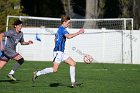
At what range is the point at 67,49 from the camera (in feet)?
99.5

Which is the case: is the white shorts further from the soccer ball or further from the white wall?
the white wall

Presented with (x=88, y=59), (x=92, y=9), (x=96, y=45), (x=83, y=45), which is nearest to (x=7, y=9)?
(x=92, y=9)

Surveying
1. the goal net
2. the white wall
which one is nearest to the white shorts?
Answer: the goal net

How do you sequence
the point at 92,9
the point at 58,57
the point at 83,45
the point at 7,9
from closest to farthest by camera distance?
the point at 58,57
the point at 83,45
the point at 7,9
the point at 92,9

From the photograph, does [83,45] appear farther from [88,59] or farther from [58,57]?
[58,57]

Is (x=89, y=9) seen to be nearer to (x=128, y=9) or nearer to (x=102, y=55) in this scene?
(x=128, y=9)

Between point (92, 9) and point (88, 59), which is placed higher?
point (92, 9)

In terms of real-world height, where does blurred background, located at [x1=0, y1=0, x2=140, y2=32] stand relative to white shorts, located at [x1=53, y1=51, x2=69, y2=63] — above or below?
above

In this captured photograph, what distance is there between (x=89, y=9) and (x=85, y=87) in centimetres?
2256

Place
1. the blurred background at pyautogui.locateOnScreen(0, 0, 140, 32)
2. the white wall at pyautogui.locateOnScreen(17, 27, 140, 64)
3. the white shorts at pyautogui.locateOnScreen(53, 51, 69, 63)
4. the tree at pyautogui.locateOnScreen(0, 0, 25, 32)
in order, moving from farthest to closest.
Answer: the blurred background at pyautogui.locateOnScreen(0, 0, 140, 32) → the tree at pyautogui.locateOnScreen(0, 0, 25, 32) → the white wall at pyautogui.locateOnScreen(17, 27, 140, 64) → the white shorts at pyautogui.locateOnScreen(53, 51, 69, 63)

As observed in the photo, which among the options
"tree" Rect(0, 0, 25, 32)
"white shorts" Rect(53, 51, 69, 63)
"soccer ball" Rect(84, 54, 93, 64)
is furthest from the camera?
"tree" Rect(0, 0, 25, 32)

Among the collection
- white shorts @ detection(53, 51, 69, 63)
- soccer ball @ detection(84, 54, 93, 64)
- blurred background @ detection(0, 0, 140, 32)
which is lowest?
soccer ball @ detection(84, 54, 93, 64)

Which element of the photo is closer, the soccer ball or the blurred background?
the soccer ball

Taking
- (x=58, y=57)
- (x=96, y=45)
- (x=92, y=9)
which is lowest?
(x=96, y=45)
